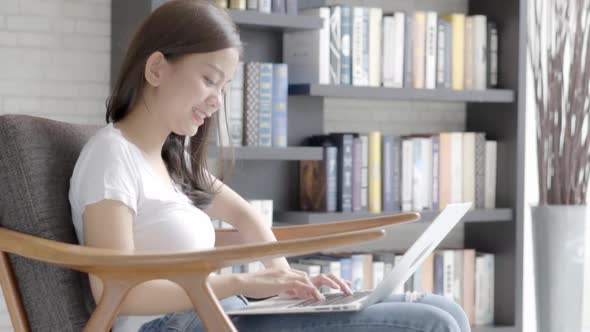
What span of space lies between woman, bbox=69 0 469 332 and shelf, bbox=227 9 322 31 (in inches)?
45.5

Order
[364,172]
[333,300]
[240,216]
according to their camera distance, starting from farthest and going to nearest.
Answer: [364,172], [240,216], [333,300]

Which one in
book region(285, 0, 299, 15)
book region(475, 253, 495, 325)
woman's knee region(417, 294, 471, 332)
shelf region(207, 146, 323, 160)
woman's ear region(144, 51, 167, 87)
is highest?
book region(285, 0, 299, 15)

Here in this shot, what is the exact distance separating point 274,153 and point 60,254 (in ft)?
5.50

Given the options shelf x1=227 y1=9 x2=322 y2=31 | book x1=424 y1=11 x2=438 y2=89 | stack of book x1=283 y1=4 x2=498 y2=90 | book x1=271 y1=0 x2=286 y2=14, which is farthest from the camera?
book x1=424 y1=11 x2=438 y2=89

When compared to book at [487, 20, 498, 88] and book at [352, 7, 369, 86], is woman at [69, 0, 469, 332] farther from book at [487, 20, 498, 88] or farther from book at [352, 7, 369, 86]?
book at [487, 20, 498, 88]

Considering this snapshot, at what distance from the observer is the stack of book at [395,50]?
11.8 feet

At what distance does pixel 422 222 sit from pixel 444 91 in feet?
1.65

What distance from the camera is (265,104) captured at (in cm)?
343

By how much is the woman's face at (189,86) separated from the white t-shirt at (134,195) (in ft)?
0.35

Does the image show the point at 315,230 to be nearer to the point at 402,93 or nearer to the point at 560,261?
the point at 402,93

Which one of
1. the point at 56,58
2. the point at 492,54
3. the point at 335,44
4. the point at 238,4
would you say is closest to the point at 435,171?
the point at 492,54

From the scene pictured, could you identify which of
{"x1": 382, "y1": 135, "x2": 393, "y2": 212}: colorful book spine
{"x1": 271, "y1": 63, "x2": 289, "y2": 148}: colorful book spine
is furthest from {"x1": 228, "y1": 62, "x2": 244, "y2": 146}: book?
{"x1": 382, "y1": 135, "x2": 393, "y2": 212}: colorful book spine

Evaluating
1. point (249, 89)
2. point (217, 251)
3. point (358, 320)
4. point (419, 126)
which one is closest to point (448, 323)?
point (358, 320)

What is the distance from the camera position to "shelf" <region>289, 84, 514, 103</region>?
353 centimetres
